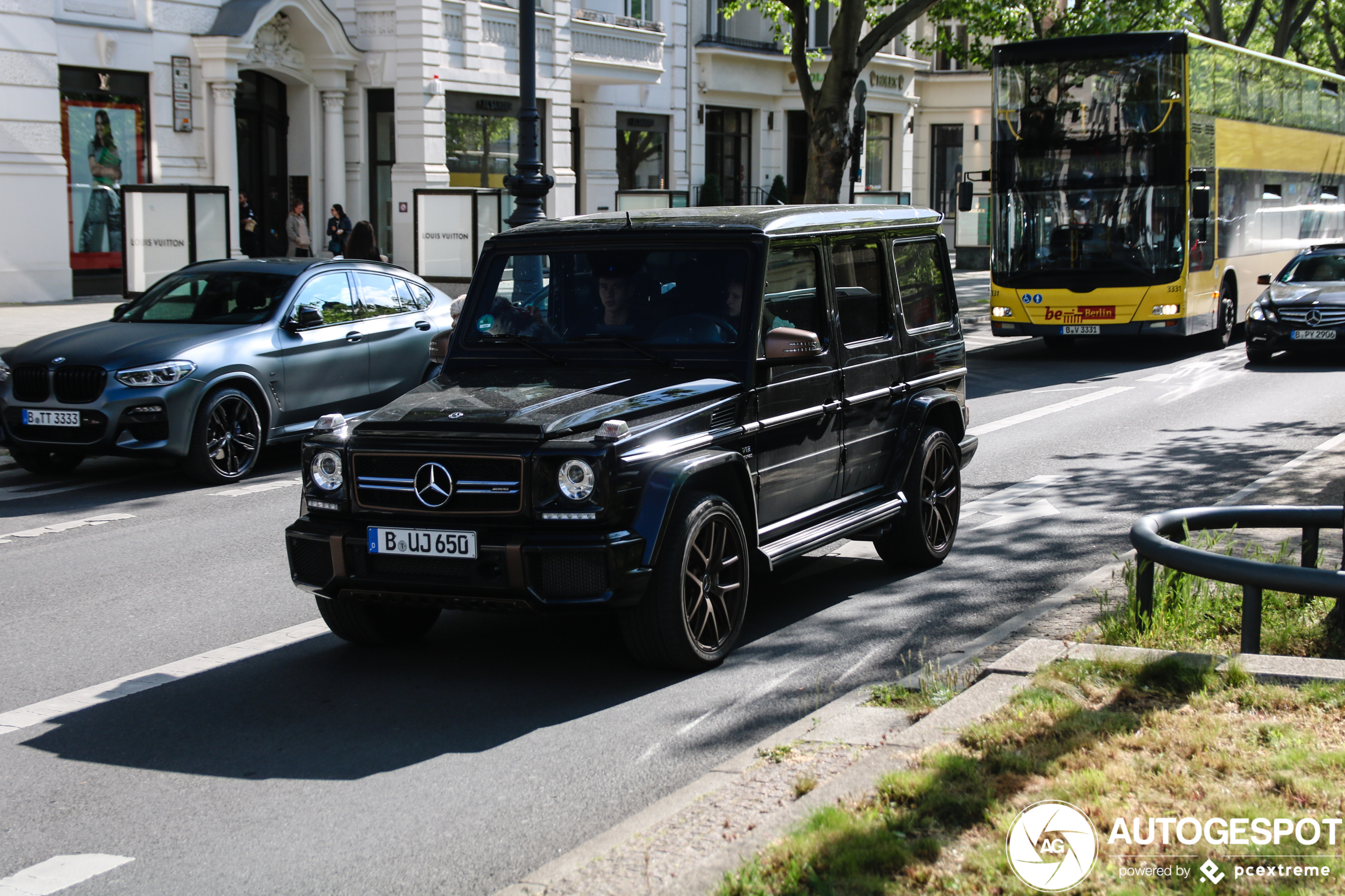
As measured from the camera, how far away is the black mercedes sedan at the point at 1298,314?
1973 cm

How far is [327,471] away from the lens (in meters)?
6.05

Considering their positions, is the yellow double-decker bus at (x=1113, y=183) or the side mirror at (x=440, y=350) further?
the yellow double-decker bus at (x=1113, y=183)

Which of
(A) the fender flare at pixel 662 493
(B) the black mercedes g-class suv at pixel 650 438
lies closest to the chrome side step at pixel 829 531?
(B) the black mercedes g-class suv at pixel 650 438

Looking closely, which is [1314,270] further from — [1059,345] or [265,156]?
[265,156]

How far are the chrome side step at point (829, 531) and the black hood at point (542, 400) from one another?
0.74 meters

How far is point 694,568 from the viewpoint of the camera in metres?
A: 6.00

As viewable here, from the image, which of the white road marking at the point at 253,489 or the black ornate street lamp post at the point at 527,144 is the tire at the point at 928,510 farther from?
the black ornate street lamp post at the point at 527,144

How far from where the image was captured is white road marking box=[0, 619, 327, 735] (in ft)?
18.6

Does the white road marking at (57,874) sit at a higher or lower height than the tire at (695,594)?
lower

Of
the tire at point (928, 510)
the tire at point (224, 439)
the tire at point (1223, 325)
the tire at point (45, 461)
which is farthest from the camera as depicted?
the tire at point (1223, 325)

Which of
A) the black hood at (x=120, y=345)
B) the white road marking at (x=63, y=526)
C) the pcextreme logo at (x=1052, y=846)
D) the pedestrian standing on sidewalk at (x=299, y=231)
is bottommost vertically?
the white road marking at (x=63, y=526)

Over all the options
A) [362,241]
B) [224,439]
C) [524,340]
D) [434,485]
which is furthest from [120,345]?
[362,241]

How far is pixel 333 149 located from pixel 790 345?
26.5m

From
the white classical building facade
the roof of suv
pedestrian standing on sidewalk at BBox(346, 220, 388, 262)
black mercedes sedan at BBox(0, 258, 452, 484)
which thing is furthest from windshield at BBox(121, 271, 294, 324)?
the white classical building facade
